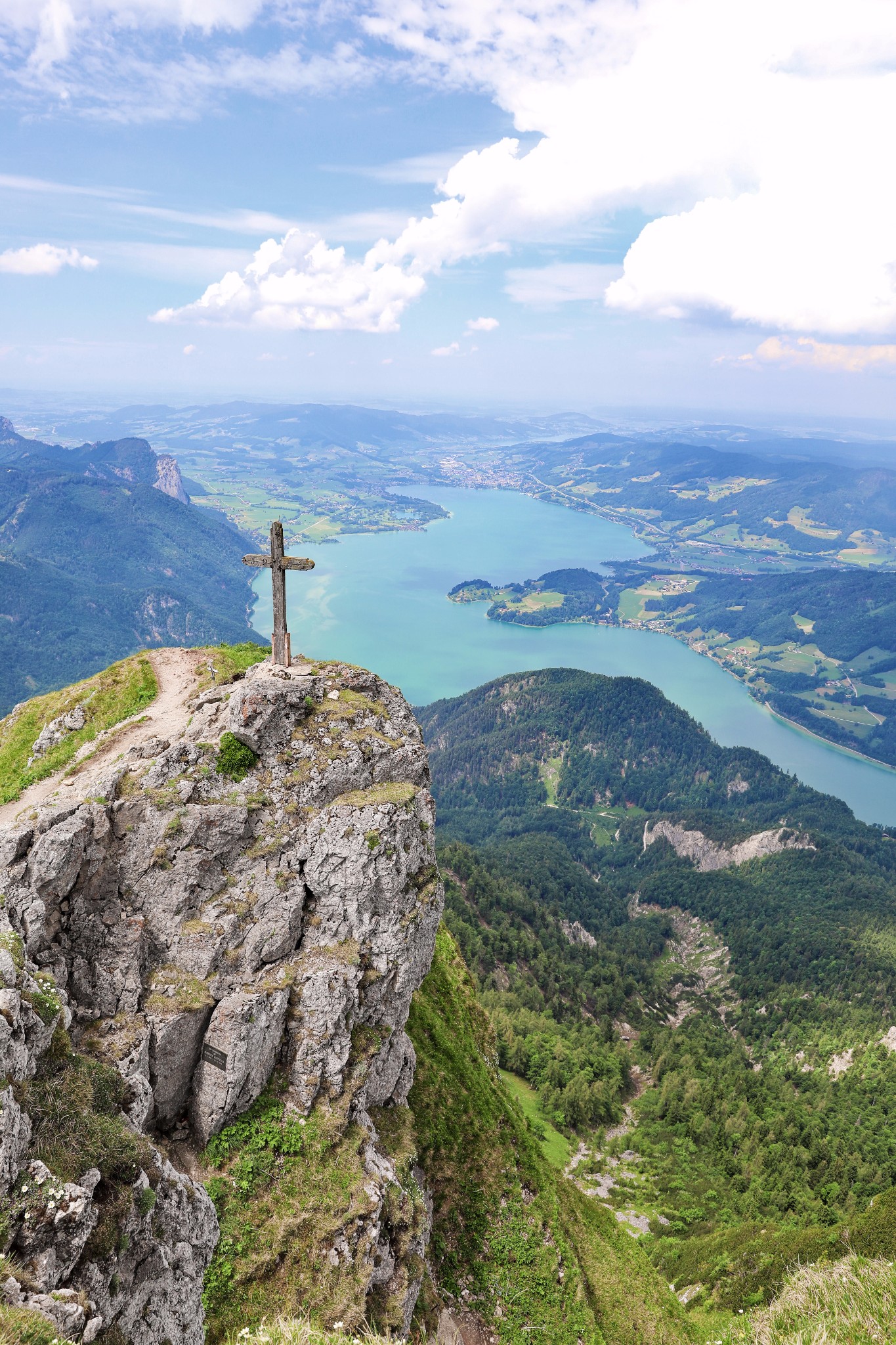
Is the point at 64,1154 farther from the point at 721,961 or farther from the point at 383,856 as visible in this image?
the point at 721,961

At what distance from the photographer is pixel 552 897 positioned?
12669cm

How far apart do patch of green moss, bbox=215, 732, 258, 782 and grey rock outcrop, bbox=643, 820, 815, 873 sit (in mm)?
145517

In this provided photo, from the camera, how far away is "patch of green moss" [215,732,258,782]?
1878 centimetres

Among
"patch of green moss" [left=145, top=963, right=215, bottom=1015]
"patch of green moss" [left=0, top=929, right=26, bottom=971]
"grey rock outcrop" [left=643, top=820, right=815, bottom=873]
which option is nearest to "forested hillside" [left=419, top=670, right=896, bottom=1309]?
"grey rock outcrop" [left=643, top=820, right=815, bottom=873]

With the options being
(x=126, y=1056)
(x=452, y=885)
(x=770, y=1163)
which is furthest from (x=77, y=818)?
(x=452, y=885)

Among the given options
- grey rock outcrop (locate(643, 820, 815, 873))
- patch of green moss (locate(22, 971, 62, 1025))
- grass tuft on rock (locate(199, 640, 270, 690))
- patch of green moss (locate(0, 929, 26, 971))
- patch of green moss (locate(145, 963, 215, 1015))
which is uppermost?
grass tuft on rock (locate(199, 640, 270, 690))

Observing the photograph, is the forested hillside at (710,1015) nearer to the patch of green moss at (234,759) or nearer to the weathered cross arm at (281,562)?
the patch of green moss at (234,759)

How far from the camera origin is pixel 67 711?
25875 mm

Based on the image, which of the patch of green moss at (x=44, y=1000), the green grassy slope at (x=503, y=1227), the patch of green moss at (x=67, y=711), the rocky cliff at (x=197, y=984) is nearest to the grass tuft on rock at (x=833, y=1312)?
the green grassy slope at (x=503, y=1227)

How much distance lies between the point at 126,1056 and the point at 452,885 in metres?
82.0

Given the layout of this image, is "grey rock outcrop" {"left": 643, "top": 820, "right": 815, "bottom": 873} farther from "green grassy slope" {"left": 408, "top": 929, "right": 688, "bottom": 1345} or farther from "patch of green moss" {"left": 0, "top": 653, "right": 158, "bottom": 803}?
"patch of green moss" {"left": 0, "top": 653, "right": 158, "bottom": 803}

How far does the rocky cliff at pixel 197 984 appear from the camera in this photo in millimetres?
10477

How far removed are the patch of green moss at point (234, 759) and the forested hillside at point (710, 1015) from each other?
30.0 m

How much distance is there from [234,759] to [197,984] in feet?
18.7
